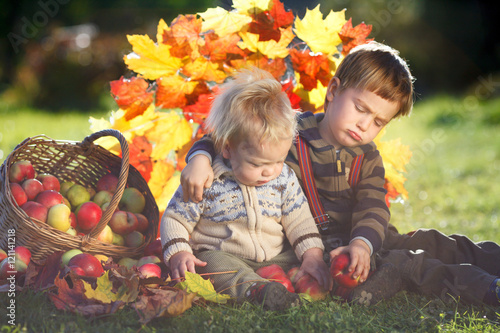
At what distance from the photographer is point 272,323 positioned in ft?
6.79

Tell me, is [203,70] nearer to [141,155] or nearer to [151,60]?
[151,60]

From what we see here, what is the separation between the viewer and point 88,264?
2.30m

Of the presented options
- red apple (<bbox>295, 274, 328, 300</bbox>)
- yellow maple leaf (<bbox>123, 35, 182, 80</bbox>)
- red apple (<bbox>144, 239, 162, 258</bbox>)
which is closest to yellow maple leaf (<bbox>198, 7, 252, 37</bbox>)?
yellow maple leaf (<bbox>123, 35, 182, 80</bbox>)

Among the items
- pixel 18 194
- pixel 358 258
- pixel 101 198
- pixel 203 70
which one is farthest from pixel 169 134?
pixel 358 258

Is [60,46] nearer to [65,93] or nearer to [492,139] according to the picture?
[65,93]

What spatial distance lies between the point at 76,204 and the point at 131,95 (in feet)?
2.19

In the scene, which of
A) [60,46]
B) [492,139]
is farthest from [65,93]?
[492,139]

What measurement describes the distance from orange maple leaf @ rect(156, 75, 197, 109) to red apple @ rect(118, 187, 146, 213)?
0.53 m

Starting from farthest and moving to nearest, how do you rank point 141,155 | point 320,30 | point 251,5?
point 141,155, point 320,30, point 251,5

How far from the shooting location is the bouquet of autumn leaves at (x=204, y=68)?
2861 millimetres

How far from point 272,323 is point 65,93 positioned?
9.59 meters

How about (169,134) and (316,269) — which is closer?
(316,269)

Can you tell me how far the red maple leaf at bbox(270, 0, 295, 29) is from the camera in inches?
110

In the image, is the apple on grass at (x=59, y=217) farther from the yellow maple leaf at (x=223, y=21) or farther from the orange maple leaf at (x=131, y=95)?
the yellow maple leaf at (x=223, y=21)
